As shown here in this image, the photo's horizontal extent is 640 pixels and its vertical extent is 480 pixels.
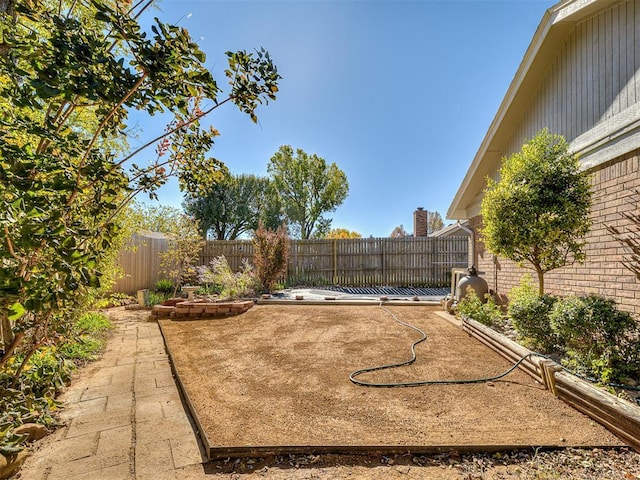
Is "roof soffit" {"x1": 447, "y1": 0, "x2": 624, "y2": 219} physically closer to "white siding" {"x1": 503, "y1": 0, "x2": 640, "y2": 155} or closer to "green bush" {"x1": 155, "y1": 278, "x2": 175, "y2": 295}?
"white siding" {"x1": 503, "y1": 0, "x2": 640, "y2": 155}

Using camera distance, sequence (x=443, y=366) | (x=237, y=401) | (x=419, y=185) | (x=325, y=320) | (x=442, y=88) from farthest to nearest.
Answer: (x=419, y=185), (x=442, y=88), (x=325, y=320), (x=443, y=366), (x=237, y=401)

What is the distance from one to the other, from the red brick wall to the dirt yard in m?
1.39

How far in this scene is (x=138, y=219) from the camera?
5719 mm

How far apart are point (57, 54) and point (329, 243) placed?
36.6 feet

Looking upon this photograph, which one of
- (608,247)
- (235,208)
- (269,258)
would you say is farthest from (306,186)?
(608,247)

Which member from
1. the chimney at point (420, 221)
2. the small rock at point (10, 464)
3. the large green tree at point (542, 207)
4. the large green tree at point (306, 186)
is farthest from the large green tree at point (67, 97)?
the large green tree at point (306, 186)

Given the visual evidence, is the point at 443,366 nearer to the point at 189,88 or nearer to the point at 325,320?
the point at 325,320

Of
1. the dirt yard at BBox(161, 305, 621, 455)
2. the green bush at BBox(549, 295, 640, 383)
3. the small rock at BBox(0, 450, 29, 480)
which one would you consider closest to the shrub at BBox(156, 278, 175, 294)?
the dirt yard at BBox(161, 305, 621, 455)

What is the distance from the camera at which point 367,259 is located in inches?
477

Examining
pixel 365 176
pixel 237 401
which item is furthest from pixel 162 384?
pixel 365 176

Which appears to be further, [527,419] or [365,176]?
[365,176]

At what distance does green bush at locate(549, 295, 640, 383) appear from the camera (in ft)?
8.24

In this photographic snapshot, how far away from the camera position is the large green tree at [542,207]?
11.6 ft

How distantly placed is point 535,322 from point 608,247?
1.18m
